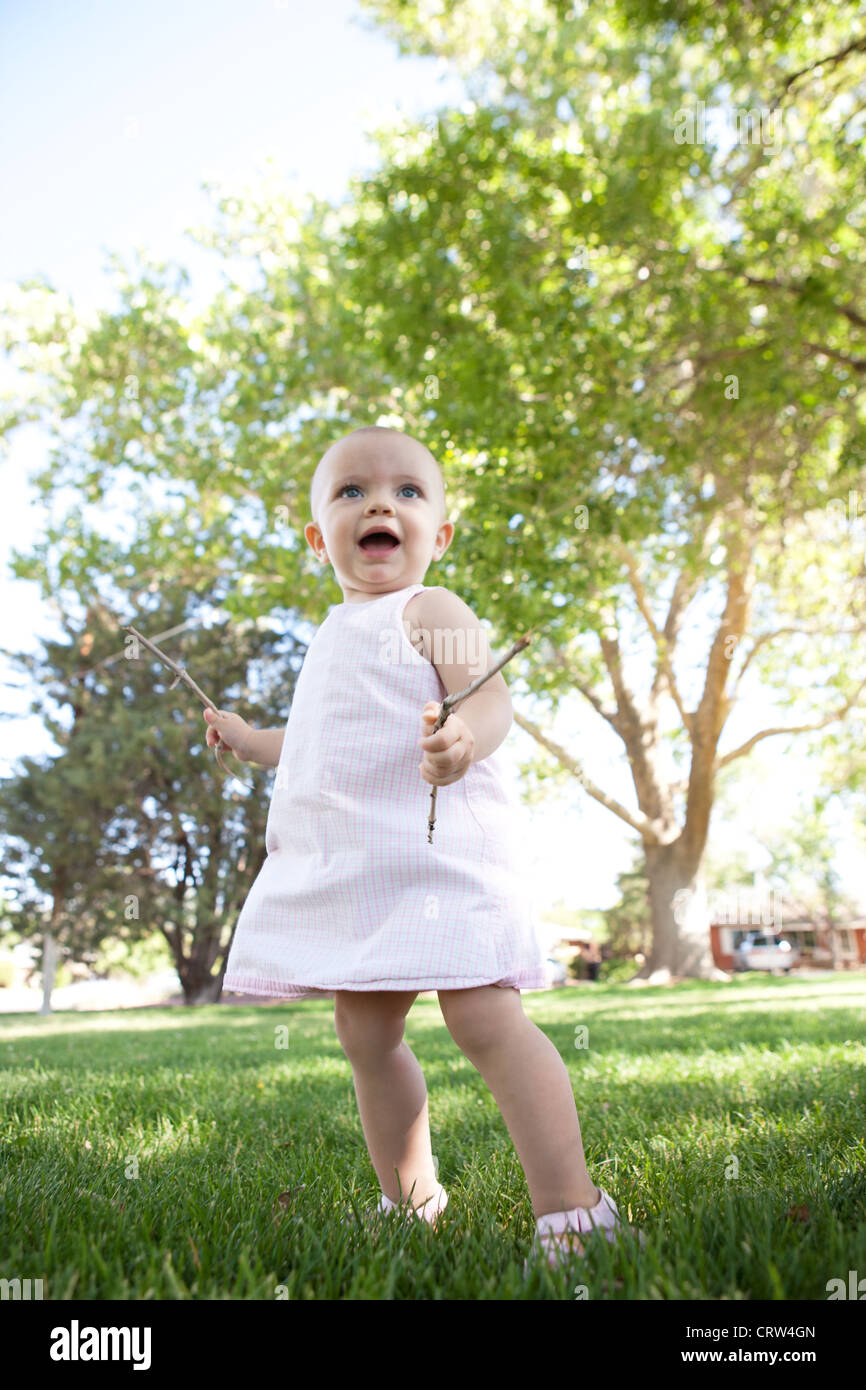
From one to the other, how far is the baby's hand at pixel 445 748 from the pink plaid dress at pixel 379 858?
18 centimetres

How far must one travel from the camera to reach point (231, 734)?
2441 millimetres

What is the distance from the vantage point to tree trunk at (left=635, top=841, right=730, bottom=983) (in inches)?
627

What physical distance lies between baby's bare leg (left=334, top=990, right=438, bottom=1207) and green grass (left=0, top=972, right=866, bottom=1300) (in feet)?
0.41

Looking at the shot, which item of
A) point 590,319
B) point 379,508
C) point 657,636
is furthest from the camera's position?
point 657,636

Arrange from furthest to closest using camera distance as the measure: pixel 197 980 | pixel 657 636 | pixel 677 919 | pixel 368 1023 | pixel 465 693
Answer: pixel 197 980 → pixel 677 919 → pixel 657 636 → pixel 368 1023 → pixel 465 693

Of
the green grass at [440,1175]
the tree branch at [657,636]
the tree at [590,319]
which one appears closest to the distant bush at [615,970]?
the tree branch at [657,636]

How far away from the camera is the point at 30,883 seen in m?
19.6

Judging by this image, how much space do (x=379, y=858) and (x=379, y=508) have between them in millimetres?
866

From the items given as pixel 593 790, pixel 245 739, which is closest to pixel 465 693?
pixel 245 739

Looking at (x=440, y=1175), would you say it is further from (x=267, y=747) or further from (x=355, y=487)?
(x=355, y=487)

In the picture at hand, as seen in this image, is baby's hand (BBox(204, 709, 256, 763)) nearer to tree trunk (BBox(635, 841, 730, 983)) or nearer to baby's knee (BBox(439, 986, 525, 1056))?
baby's knee (BBox(439, 986, 525, 1056))

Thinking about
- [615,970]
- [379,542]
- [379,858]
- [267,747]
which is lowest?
[615,970]

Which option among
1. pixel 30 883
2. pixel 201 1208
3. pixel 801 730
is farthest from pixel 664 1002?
pixel 30 883

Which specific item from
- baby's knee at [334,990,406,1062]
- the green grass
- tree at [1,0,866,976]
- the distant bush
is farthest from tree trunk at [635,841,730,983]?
baby's knee at [334,990,406,1062]
